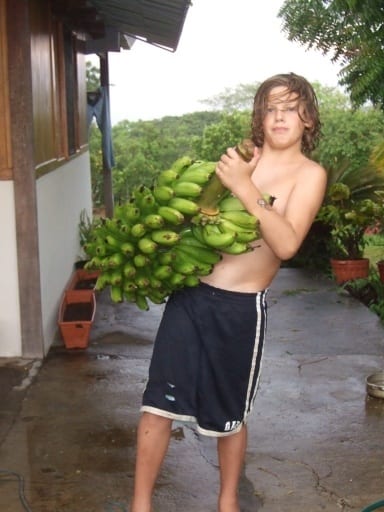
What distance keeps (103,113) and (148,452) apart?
9652 mm

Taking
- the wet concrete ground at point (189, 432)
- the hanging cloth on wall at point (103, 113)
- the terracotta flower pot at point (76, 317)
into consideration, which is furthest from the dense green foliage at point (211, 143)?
the wet concrete ground at point (189, 432)

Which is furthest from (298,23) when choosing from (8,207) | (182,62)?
(182,62)

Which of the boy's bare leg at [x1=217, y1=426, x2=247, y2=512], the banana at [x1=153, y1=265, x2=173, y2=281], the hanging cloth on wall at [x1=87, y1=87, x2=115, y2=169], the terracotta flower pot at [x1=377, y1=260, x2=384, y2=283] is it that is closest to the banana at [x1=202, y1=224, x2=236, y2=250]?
the banana at [x1=153, y1=265, x2=173, y2=281]

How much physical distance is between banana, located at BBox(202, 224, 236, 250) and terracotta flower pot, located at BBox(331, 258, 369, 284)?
6.39 meters

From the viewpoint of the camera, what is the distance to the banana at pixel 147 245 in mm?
3029

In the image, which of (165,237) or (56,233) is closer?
(165,237)

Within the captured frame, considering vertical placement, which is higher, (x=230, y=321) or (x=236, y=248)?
(x=236, y=248)

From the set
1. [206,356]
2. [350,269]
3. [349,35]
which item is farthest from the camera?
[350,269]

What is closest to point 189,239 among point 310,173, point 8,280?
point 310,173

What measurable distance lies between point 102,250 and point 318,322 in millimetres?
4470

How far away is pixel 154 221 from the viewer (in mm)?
2990

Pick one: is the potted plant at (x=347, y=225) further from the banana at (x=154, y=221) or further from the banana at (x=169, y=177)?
the banana at (x=154, y=221)

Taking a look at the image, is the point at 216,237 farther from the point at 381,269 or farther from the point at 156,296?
the point at 381,269

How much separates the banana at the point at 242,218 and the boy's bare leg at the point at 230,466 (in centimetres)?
97
